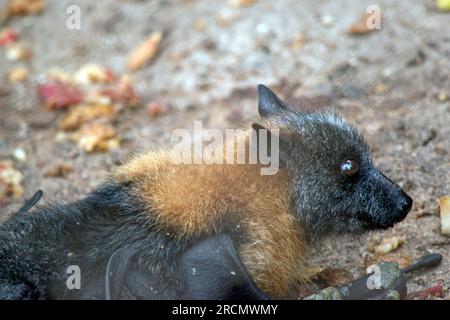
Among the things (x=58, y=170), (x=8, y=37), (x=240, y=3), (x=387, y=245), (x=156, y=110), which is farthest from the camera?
(x=8, y=37)

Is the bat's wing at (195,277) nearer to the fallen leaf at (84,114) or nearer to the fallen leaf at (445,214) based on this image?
the fallen leaf at (445,214)

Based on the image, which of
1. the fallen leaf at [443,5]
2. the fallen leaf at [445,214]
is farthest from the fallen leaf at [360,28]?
the fallen leaf at [445,214]

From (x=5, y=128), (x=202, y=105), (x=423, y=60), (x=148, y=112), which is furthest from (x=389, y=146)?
(x=5, y=128)

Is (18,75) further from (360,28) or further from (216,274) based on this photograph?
(216,274)

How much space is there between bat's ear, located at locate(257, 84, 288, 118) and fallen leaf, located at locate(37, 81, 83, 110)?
330cm

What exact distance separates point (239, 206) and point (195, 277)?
62cm

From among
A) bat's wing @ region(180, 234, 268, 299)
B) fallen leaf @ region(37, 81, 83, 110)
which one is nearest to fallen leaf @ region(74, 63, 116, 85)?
fallen leaf @ region(37, 81, 83, 110)

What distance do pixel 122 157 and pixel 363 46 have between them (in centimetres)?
310

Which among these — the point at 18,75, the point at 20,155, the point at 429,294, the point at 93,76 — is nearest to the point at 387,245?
the point at 429,294

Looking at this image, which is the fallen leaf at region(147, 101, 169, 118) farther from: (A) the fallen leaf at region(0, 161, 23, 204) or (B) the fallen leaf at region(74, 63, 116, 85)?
(A) the fallen leaf at region(0, 161, 23, 204)

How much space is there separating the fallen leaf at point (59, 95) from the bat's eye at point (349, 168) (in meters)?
4.14

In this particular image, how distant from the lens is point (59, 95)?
9.05m

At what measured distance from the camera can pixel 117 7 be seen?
10.3 meters
